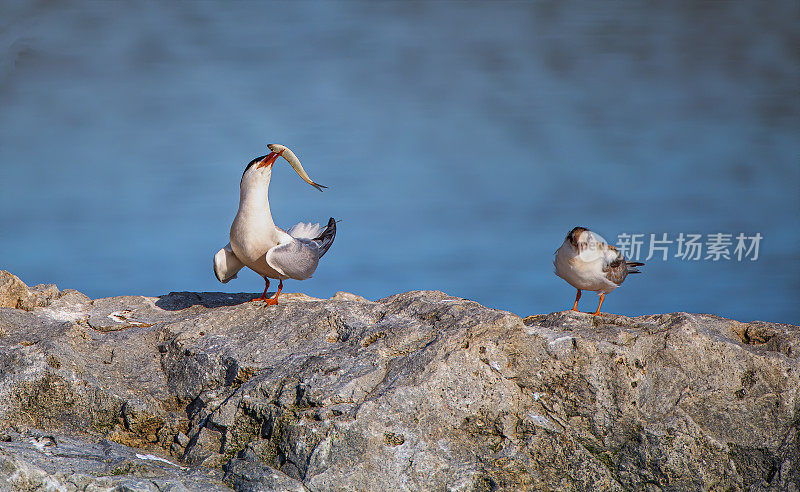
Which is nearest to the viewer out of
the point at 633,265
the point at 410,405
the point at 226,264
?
the point at 410,405

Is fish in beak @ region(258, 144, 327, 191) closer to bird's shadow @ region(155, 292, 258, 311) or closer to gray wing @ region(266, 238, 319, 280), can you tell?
gray wing @ region(266, 238, 319, 280)

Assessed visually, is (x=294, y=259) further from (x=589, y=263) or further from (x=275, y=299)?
(x=589, y=263)

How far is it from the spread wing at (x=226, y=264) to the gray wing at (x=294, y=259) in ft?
1.78

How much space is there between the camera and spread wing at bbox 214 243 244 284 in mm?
5906

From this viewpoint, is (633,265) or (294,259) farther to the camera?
(633,265)

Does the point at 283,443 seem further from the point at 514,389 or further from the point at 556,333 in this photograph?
the point at 556,333

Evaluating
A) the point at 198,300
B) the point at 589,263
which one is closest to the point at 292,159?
the point at 198,300

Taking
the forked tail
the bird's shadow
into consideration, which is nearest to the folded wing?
the bird's shadow

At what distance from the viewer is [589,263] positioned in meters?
5.82

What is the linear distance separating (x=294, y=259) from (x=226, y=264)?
697 millimetres

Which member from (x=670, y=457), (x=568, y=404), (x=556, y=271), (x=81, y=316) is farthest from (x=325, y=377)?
(x=556, y=271)

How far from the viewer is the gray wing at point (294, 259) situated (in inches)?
220

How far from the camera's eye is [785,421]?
3939 millimetres

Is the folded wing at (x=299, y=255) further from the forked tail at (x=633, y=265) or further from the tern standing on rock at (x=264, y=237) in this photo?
the forked tail at (x=633, y=265)
